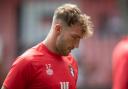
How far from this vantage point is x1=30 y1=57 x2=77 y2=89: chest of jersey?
6.77 m

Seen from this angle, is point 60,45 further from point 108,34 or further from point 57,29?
point 108,34

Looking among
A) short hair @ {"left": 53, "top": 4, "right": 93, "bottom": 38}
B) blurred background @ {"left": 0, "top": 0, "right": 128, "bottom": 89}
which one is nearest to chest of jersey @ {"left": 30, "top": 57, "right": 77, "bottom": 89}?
short hair @ {"left": 53, "top": 4, "right": 93, "bottom": 38}

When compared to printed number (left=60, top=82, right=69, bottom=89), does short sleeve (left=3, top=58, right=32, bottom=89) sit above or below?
above

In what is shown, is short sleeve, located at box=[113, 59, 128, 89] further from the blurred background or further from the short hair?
the blurred background

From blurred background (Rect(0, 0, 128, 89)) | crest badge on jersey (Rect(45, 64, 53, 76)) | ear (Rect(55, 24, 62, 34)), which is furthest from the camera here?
blurred background (Rect(0, 0, 128, 89))

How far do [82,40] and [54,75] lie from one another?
810 cm

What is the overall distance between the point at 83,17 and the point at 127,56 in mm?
536

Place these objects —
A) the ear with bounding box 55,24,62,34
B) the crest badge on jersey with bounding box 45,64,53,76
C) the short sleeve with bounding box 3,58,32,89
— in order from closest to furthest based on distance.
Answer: the short sleeve with bounding box 3,58,32,89 < the crest badge on jersey with bounding box 45,64,53,76 < the ear with bounding box 55,24,62,34

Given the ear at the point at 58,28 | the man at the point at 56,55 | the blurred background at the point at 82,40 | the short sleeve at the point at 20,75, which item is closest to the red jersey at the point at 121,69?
the man at the point at 56,55

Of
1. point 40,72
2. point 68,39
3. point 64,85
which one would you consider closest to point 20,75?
point 40,72

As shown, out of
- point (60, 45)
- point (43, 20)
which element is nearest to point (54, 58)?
point (60, 45)

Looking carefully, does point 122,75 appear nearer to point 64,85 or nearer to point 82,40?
point 64,85

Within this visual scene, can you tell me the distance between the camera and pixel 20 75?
6.70 metres

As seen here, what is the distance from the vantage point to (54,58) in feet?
22.9
